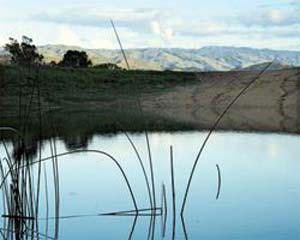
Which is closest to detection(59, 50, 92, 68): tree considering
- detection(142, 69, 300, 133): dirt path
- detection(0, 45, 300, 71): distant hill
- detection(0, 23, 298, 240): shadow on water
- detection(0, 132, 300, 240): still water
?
detection(0, 45, 300, 71): distant hill

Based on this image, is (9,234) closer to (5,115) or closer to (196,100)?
(5,115)

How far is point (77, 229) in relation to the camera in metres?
5.71

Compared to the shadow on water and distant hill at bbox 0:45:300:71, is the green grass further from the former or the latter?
the shadow on water

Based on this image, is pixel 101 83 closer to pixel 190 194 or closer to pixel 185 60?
pixel 190 194

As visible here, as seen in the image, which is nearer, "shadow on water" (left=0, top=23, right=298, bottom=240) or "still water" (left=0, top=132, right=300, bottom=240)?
"shadow on water" (left=0, top=23, right=298, bottom=240)

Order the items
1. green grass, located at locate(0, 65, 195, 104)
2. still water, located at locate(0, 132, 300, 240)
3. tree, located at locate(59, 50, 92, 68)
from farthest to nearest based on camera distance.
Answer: tree, located at locate(59, 50, 92, 68)
green grass, located at locate(0, 65, 195, 104)
still water, located at locate(0, 132, 300, 240)

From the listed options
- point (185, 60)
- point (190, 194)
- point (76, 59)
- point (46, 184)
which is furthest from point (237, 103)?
point (185, 60)

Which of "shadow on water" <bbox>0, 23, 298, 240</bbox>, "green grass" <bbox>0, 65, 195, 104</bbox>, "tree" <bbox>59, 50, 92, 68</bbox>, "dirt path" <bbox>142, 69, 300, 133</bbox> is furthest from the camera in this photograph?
"tree" <bbox>59, 50, 92, 68</bbox>

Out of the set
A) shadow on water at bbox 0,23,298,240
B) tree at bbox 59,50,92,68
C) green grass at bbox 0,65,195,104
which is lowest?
shadow on water at bbox 0,23,298,240

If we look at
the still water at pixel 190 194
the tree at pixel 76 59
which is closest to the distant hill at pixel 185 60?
the tree at pixel 76 59

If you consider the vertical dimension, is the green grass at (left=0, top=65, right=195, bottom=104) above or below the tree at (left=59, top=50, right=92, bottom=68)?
below

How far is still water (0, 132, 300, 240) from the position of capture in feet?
18.9

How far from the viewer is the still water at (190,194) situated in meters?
5.77

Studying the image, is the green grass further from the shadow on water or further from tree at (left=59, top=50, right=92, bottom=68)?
the shadow on water
